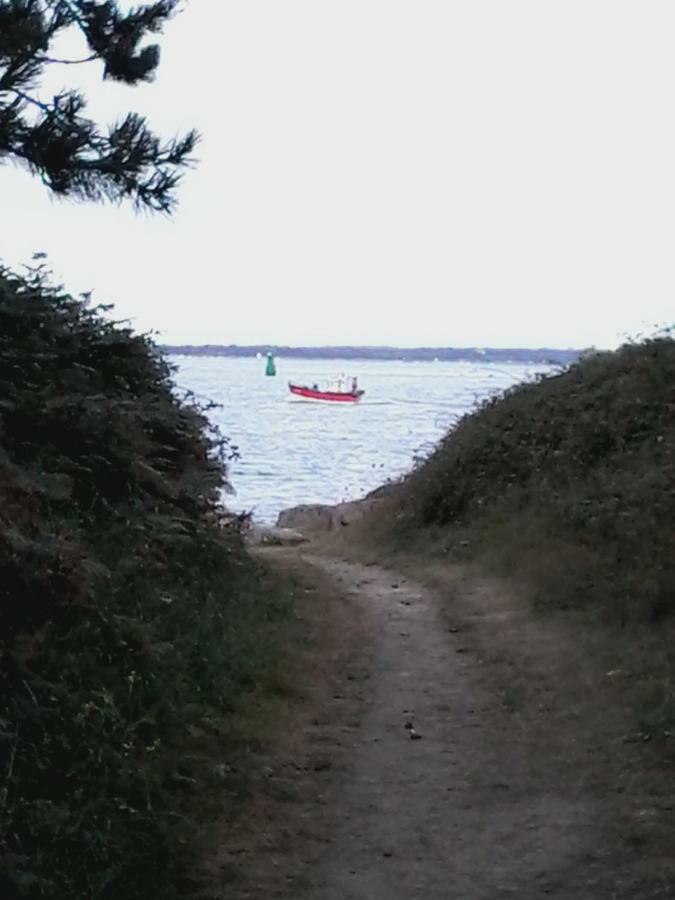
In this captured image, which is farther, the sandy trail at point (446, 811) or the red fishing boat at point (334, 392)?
the red fishing boat at point (334, 392)

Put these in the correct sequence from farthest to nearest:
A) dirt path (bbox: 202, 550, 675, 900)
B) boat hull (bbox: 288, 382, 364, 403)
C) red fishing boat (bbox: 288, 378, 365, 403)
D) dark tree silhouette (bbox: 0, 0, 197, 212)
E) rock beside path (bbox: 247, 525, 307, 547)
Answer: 1. red fishing boat (bbox: 288, 378, 365, 403)
2. boat hull (bbox: 288, 382, 364, 403)
3. rock beside path (bbox: 247, 525, 307, 547)
4. dark tree silhouette (bbox: 0, 0, 197, 212)
5. dirt path (bbox: 202, 550, 675, 900)

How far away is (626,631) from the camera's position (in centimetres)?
878

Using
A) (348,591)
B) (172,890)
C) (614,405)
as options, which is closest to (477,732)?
(172,890)

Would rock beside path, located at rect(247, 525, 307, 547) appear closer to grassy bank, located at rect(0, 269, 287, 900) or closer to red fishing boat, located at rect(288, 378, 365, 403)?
grassy bank, located at rect(0, 269, 287, 900)

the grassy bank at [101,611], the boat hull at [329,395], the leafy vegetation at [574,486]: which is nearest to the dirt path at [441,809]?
the grassy bank at [101,611]

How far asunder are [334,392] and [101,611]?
6220cm

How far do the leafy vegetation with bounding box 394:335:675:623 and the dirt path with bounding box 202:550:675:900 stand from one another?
6.32ft

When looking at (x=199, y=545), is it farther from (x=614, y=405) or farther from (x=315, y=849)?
(x=614, y=405)

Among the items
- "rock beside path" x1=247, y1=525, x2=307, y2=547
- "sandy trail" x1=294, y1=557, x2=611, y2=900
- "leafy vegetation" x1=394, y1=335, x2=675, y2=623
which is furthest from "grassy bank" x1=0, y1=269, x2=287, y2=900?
"rock beside path" x1=247, y1=525, x2=307, y2=547

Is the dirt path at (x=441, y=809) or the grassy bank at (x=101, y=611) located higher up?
the grassy bank at (x=101, y=611)

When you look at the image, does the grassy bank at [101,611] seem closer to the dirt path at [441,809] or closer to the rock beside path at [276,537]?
the dirt path at [441,809]

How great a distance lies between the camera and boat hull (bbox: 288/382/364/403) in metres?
67.1

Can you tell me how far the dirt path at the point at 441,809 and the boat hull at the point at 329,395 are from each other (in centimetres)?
5859

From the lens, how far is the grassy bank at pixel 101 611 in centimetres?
462
